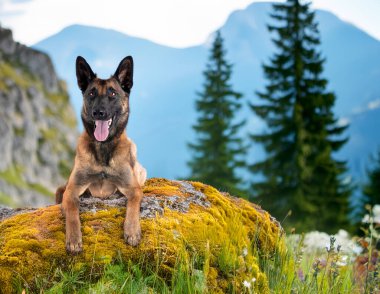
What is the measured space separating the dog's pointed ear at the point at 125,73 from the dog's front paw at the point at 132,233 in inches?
76.8

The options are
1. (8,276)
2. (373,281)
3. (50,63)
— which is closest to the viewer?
(8,276)

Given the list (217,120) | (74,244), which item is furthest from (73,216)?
(217,120)

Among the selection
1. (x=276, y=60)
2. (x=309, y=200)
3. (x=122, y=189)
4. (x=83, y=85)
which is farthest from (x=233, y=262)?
(x=276, y=60)

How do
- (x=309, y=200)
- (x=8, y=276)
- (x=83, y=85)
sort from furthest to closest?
(x=309, y=200) < (x=83, y=85) < (x=8, y=276)

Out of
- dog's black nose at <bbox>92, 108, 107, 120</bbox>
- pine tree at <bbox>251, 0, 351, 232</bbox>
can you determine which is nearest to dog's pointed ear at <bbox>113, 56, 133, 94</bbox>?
dog's black nose at <bbox>92, 108, 107, 120</bbox>

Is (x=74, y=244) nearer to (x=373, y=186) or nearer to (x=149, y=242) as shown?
(x=149, y=242)

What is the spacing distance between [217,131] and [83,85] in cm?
4265

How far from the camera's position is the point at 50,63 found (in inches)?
5290

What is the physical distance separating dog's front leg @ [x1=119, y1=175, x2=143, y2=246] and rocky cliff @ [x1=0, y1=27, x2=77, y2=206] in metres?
91.1

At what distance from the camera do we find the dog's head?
19.7 feet

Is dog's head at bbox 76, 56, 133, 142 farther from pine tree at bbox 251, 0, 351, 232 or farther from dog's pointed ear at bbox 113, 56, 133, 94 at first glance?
pine tree at bbox 251, 0, 351, 232

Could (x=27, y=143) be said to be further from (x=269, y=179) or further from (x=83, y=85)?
(x=83, y=85)

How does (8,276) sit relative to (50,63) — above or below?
below

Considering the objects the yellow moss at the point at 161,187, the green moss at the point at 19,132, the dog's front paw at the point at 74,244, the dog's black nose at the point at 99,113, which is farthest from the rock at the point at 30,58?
the dog's front paw at the point at 74,244
